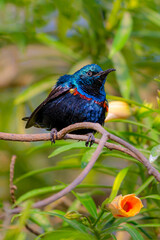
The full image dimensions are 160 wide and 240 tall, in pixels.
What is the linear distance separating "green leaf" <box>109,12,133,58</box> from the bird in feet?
1.82

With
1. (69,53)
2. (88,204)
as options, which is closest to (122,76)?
(69,53)

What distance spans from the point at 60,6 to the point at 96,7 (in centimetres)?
27

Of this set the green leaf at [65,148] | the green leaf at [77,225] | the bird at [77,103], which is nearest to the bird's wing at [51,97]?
the bird at [77,103]

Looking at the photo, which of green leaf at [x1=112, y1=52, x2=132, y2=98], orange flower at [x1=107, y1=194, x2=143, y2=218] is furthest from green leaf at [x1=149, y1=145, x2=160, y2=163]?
green leaf at [x1=112, y1=52, x2=132, y2=98]

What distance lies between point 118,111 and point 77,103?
27 cm

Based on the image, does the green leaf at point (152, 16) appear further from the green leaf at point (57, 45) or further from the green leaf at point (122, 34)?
the green leaf at point (57, 45)

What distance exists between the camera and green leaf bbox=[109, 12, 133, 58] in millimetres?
2264

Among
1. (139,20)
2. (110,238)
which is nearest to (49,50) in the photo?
(139,20)

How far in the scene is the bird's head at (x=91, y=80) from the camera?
5.63 ft

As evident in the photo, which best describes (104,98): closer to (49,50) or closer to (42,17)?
(42,17)

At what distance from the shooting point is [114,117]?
1854 millimetres

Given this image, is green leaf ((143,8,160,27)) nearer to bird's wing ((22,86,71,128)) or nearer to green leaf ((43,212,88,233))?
bird's wing ((22,86,71,128))

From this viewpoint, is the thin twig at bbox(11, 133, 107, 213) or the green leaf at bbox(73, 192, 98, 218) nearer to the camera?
the thin twig at bbox(11, 133, 107, 213)

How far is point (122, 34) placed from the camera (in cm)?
238
